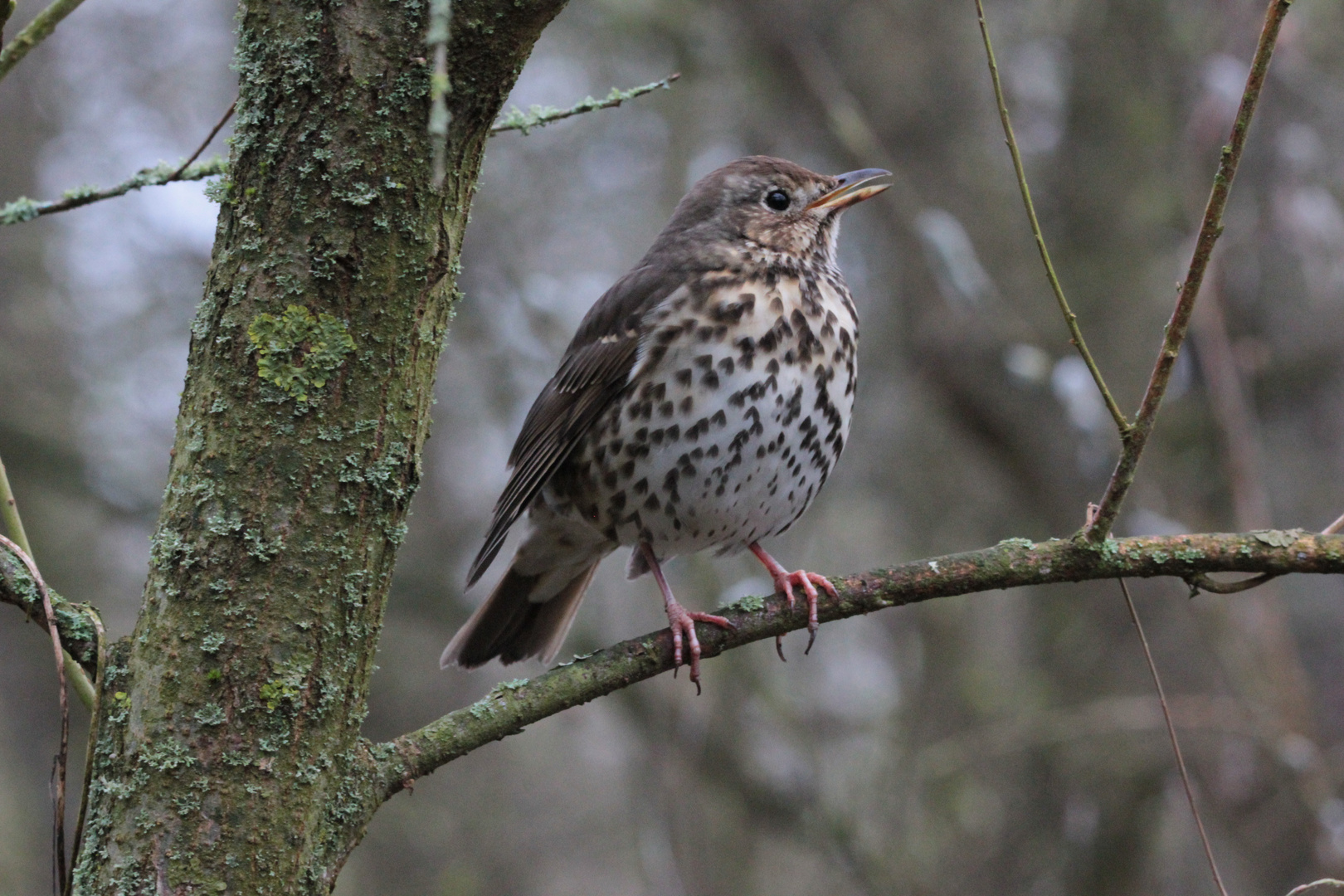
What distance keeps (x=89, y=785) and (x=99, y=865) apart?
126 mm

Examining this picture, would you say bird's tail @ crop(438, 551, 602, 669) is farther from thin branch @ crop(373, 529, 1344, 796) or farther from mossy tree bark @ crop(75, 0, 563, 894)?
mossy tree bark @ crop(75, 0, 563, 894)

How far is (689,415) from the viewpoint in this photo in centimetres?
361

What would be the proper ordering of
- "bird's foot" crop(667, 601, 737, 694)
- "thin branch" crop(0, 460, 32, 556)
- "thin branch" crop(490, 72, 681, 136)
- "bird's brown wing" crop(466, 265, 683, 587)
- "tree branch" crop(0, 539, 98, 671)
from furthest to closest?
"bird's brown wing" crop(466, 265, 683, 587)
"bird's foot" crop(667, 601, 737, 694)
"thin branch" crop(490, 72, 681, 136)
"thin branch" crop(0, 460, 32, 556)
"tree branch" crop(0, 539, 98, 671)

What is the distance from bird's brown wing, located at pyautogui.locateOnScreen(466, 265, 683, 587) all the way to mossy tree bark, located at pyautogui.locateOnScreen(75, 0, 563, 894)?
1623 mm

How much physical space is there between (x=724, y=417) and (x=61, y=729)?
204 cm

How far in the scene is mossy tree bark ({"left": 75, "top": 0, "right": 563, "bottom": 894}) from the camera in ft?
6.26

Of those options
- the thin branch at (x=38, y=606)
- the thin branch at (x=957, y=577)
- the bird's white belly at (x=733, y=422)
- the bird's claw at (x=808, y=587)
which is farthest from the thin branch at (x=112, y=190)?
the bird's white belly at (x=733, y=422)

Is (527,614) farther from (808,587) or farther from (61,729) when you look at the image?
(61,729)

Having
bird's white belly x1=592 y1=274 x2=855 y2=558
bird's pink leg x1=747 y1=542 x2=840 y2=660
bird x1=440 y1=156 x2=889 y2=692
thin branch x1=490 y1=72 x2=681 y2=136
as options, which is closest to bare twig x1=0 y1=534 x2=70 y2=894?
thin branch x1=490 y1=72 x2=681 y2=136

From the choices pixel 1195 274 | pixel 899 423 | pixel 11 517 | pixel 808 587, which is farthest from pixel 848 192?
pixel 899 423

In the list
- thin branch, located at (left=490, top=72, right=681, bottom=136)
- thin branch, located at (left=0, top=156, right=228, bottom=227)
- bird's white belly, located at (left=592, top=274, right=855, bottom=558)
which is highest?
bird's white belly, located at (left=592, top=274, right=855, bottom=558)

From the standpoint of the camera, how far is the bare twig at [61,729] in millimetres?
1885

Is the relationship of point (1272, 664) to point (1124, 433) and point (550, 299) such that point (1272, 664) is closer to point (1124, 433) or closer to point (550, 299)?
point (1124, 433)

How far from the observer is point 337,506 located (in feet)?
6.46
